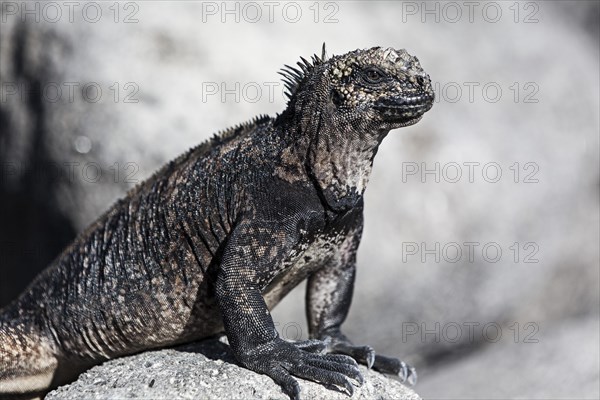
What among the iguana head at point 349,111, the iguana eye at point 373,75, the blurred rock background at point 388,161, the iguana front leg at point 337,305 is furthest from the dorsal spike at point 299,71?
the blurred rock background at point 388,161

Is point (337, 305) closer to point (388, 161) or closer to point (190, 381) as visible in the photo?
point (190, 381)

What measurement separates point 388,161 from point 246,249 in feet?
16.6

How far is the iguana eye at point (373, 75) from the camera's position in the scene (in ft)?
18.9

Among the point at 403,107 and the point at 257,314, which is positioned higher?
the point at 403,107

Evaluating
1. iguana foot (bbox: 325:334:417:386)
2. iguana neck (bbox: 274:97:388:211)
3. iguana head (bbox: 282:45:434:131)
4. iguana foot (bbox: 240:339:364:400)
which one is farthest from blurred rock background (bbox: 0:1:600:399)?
iguana head (bbox: 282:45:434:131)

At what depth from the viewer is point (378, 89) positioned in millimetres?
5734

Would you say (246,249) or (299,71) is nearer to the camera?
(246,249)

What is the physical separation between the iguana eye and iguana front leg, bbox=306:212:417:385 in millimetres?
1364

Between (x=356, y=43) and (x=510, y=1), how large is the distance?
3135 mm

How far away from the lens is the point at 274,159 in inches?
240

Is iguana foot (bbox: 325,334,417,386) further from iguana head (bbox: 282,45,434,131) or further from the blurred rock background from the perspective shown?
the blurred rock background

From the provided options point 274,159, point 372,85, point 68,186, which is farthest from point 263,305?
point 68,186

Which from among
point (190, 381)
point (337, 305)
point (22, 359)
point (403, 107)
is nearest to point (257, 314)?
point (190, 381)

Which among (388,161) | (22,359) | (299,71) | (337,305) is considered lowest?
(22,359)
